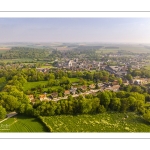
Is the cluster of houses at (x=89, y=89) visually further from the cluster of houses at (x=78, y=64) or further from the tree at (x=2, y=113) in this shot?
the cluster of houses at (x=78, y=64)

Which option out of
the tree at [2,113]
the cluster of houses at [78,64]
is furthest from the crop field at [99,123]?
the cluster of houses at [78,64]

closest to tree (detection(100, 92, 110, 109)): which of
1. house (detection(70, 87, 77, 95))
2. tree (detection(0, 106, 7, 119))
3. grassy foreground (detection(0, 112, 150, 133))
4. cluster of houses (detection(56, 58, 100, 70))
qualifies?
grassy foreground (detection(0, 112, 150, 133))

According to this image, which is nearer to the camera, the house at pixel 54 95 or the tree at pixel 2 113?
the tree at pixel 2 113
